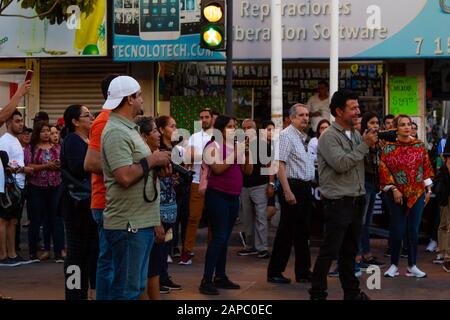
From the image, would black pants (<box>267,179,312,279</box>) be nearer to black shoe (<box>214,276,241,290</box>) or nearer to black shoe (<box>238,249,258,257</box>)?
black shoe (<box>214,276,241,290</box>)

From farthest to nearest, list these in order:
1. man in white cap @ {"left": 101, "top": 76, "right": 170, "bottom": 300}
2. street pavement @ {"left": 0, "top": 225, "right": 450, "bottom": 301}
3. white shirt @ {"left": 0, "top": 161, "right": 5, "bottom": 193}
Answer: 1. white shirt @ {"left": 0, "top": 161, "right": 5, "bottom": 193}
2. street pavement @ {"left": 0, "top": 225, "right": 450, "bottom": 301}
3. man in white cap @ {"left": 101, "top": 76, "right": 170, "bottom": 300}

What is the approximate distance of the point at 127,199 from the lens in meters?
5.50

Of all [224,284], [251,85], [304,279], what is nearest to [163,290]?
[224,284]

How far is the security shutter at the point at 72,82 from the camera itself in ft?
48.4

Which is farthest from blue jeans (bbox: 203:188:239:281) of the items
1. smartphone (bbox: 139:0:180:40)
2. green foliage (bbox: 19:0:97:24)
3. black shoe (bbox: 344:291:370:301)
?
smartphone (bbox: 139:0:180:40)

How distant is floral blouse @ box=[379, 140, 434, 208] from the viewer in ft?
30.0

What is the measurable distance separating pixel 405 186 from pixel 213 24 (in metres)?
3.56

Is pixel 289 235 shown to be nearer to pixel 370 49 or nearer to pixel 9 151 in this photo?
pixel 9 151

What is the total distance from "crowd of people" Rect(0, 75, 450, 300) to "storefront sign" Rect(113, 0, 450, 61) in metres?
2.69

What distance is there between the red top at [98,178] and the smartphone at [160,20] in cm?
776

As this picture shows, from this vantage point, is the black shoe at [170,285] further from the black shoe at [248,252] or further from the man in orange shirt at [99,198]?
the black shoe at [248,252]

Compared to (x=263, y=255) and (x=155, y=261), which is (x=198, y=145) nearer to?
(x=263, y=255)

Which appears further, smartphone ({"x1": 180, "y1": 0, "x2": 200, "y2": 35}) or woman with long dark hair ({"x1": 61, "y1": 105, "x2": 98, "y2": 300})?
smartphone ({"x1": 180, "y1": 0, "x2": 200, "y2": 35})
